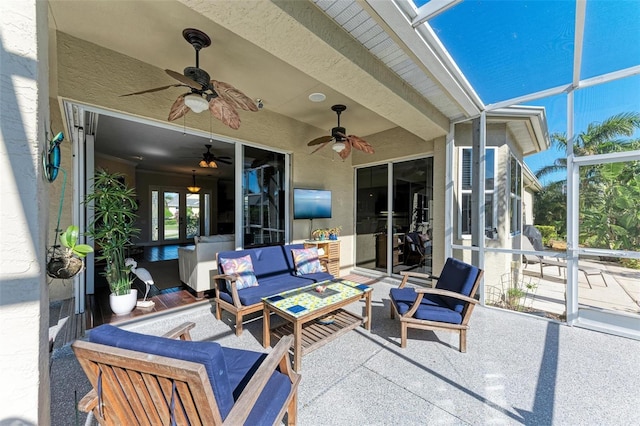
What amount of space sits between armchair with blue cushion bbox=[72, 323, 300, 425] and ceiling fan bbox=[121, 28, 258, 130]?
218cm

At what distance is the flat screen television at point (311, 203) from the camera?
15.8 ft

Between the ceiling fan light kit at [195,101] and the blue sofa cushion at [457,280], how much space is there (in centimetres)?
346

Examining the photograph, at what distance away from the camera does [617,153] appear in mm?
3002

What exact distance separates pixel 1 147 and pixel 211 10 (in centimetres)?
150

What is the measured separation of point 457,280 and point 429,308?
559 millimetres

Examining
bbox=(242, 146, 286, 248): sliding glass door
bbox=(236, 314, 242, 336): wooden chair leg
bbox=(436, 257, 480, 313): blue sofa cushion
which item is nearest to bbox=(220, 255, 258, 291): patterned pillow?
bbox=(236, 314, 242, 336): wooden chair leg

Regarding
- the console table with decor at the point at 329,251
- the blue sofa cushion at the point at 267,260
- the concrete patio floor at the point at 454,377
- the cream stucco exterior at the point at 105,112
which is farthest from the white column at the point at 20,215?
the console table with decor at the point at 329,251

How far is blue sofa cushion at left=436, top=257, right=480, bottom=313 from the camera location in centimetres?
275

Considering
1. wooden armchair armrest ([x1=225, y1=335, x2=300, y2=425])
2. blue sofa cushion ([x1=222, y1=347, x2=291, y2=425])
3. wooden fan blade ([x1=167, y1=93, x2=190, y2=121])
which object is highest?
wooden fan blade ([x1=167, y1=93, x2=190, y2=121])

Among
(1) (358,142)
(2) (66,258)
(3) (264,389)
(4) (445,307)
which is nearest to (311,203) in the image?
(1) (358,142)

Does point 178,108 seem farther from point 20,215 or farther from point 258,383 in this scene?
point 258,383

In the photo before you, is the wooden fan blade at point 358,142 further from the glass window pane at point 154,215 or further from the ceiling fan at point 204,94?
the glass window pane at point 154,215

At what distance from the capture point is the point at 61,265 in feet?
4.41

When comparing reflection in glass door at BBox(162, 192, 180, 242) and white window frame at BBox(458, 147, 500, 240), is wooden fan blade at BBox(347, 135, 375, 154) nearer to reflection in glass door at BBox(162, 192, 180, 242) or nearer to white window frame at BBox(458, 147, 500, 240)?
white window frame at BBox(458, 147, 500, 240)
